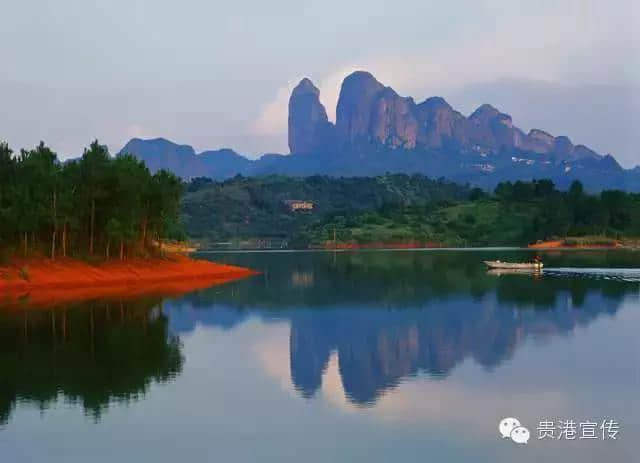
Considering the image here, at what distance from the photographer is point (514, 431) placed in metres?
22.8

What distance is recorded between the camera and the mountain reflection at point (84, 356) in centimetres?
2882

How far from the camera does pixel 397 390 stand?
29.0 meters

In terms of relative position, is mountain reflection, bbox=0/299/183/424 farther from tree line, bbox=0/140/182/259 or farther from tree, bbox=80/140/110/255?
tree, bbox=80/140/110/255

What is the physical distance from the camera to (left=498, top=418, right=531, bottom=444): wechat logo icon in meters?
22.1

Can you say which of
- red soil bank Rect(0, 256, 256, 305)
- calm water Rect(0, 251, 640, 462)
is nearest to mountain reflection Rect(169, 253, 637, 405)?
calm water Rect(0, 251, 640, 462)

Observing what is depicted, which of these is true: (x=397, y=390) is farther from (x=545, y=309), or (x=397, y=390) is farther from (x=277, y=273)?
(x=277, y=273)

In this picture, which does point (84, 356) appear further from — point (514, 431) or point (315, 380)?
point (514, 431)

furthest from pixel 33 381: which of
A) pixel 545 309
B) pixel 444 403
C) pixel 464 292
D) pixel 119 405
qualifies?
pixel 464 292

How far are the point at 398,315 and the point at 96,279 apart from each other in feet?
133

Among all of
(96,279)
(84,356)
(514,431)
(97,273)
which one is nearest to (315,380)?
(514,431)

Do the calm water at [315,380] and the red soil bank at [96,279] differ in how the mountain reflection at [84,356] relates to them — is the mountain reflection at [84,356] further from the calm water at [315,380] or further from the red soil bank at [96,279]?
the red soil bank at [96,279]

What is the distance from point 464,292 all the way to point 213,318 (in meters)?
29.6

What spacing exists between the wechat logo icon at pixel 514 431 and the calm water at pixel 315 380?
0.95 feet

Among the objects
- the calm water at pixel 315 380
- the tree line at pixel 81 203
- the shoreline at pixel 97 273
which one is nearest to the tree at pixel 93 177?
the tree line at pixel 81 203
